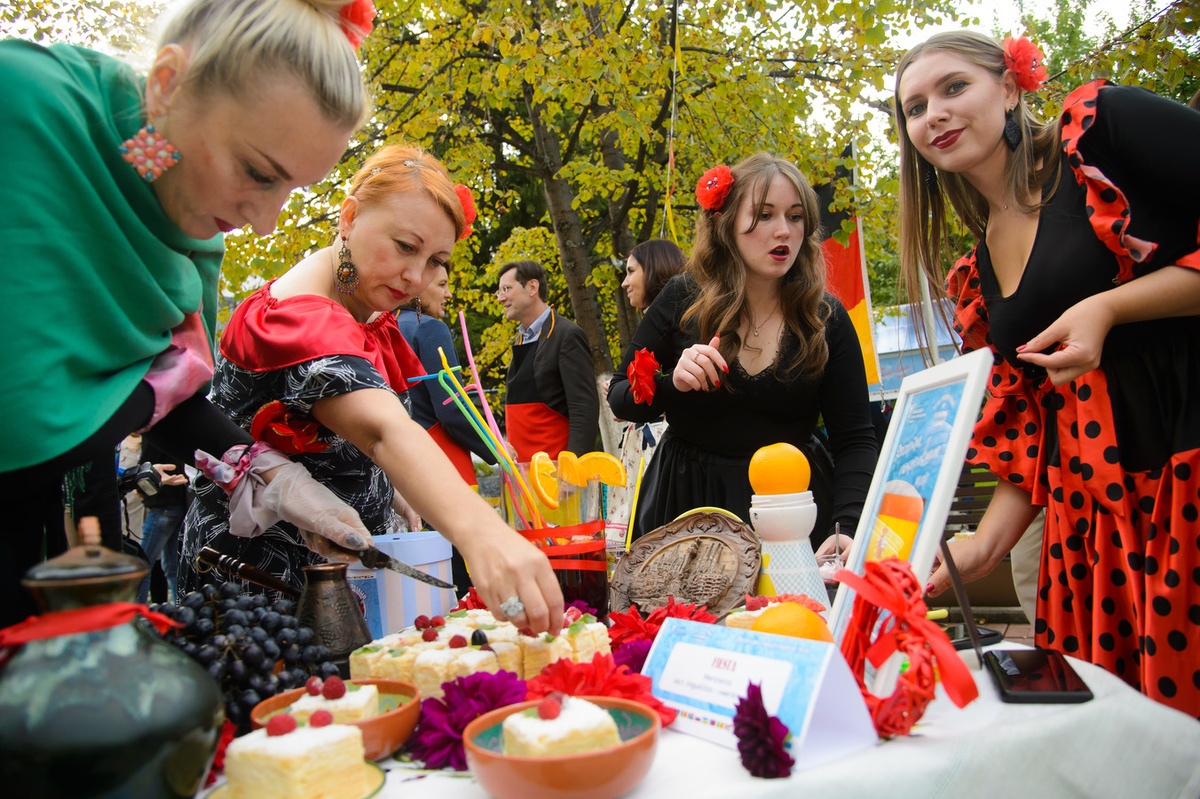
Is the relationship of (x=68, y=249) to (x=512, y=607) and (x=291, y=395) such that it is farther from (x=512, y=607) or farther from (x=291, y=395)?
(x=512, y=607)

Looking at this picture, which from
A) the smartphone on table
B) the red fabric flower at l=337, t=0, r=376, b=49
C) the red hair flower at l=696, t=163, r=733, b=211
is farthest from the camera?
the red hair flower at l=696, t=163, r=733, b=211

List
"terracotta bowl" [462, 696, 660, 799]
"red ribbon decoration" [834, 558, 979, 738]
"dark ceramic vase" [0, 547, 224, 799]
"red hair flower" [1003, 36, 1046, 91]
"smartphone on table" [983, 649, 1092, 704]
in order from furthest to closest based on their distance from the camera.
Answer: "red hair flower" [1003, 36, 1046, 91]
"smartphone on table" [983, 649, 1092, 704]
"red ribbon decoration" [834, 558, 979, 738]
"terracotta bowl" [462, 696, 660, 799]
"dark ceramic vase" [0, 547, 224, 799]

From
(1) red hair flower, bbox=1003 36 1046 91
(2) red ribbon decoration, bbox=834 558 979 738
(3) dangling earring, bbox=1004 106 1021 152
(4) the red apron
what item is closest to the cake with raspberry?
(2) red ribbon decoration, bbox=834 558 979 738

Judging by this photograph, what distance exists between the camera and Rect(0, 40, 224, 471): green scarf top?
0.83 m

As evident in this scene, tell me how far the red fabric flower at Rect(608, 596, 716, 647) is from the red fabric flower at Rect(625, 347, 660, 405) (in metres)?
1.07

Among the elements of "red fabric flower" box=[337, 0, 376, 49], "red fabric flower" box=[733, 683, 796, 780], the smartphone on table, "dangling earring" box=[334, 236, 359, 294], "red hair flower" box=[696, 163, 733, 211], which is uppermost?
"red fabric flower" box=[337, 0, 376, 49]

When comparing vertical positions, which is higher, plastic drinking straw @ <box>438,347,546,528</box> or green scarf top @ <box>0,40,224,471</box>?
green scarf top @ <box>0,40,224,471</box>

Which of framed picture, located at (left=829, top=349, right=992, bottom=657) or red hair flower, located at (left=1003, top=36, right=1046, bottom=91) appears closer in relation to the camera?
framed picture, located at (left=829, top=349, right=992, bottom=657)

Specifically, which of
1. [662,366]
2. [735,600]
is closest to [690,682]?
[735,600]

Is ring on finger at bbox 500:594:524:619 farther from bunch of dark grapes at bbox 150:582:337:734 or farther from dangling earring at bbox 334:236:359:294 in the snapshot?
dangling earring at bbox 334:236:359:294

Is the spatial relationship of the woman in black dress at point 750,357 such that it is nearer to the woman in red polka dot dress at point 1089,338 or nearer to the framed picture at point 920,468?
the woman in red polka dot dress at point 1089,338

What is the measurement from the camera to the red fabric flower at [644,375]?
224cm

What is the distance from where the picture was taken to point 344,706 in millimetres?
808

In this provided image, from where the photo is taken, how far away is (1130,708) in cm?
86
